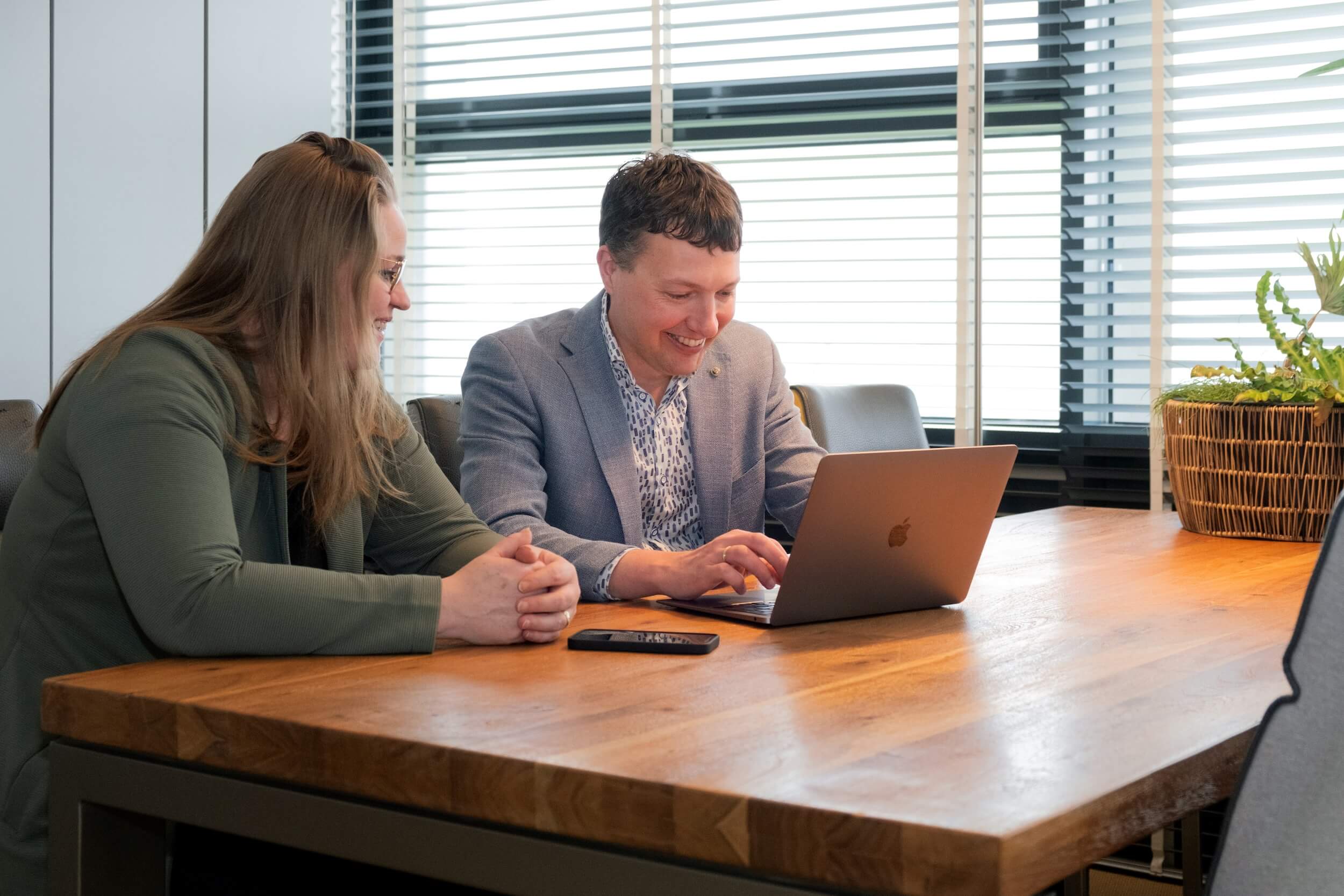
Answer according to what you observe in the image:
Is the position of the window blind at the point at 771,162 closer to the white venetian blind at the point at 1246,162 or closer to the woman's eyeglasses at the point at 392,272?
the white venetian blind at the point at 1246,162

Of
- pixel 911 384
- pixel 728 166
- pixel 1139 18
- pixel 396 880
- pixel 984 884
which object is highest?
pixel 1139 18

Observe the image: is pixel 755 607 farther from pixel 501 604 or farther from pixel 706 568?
pixel 501 604

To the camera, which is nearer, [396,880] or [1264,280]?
[396,880]

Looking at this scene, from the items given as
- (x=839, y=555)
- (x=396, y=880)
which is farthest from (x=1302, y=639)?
(x=396, y=880)

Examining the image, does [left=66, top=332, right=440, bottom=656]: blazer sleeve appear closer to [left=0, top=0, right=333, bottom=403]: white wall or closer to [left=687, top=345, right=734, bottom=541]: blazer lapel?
[left=687, top=345, right=734, bottom=541]: blazer lapel

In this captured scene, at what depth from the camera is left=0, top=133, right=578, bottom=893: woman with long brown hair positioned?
3.98 feet

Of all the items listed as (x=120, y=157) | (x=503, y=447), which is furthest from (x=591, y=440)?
(x=120, y=157)

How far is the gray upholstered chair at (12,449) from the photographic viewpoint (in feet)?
7.72

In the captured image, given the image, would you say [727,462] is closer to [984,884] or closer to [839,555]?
[839,555]

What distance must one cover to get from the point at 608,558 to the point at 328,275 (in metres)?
0.47

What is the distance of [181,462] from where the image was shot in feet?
4.06

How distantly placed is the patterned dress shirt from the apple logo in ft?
2.29

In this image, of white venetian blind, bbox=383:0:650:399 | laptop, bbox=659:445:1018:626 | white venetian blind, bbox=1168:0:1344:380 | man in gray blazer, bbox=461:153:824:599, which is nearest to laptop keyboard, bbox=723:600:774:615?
laptop, bbox=659:445:1018:626

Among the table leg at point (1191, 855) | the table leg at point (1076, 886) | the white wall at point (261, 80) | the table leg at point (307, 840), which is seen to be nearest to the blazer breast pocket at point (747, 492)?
the table leg at point (1076, 886)
